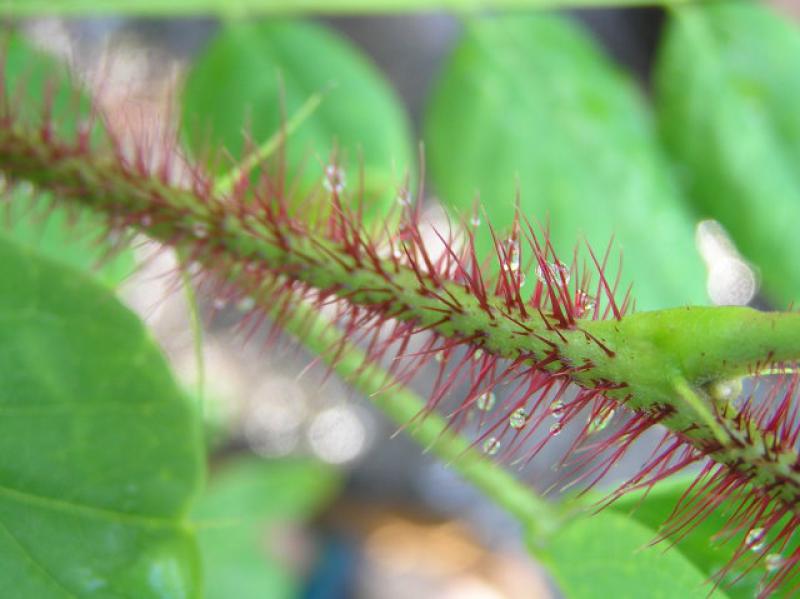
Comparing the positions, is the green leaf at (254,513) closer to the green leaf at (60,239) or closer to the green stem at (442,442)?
the green leaf at (60,239)

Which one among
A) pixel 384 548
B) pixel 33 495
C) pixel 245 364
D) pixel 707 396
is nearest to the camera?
pixel 707 396

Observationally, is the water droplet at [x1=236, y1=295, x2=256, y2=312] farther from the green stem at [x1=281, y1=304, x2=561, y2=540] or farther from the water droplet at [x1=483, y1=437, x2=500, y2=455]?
the water droplet at [x1=483, y1=437, x2=500, y2=455]

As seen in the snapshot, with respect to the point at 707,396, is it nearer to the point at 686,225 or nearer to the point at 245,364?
the point at 686,225

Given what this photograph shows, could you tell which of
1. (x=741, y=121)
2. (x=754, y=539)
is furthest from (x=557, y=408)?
(x=741, y=121)

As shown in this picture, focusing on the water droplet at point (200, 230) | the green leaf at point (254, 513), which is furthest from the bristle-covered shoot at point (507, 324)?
the green leaf at point (254, 513)

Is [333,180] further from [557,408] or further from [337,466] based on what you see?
[337,466]

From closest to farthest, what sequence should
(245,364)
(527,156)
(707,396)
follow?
(707,396) → (527,156) → (245,364)

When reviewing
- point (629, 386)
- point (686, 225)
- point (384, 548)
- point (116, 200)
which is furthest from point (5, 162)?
point (384, 548)

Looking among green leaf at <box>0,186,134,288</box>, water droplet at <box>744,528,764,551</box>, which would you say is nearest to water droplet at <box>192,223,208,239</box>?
green leaf at <box>0,186,134,288</box>
